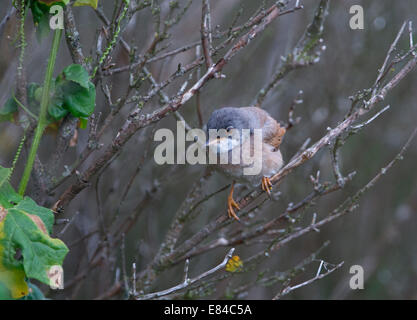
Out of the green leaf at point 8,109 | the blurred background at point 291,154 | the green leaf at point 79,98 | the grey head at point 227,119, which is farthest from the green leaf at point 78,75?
the grey head at point 227,119

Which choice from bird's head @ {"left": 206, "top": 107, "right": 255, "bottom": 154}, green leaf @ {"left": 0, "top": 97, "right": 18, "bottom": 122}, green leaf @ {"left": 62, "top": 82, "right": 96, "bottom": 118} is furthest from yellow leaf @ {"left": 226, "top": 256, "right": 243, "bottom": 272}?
green leaf @ {"left": 0, "top": 97, "right": 18, "bottom": 122}

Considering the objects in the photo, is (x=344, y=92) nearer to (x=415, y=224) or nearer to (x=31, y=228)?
(x=415, y=224)

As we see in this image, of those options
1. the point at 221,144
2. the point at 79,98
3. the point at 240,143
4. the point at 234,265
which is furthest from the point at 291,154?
the point at 79,98

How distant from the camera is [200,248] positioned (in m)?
3.13

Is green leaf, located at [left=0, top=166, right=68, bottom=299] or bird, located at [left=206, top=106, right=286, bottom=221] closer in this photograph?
green leaf, located at [left=0, top=166, right=68, bottom=299]

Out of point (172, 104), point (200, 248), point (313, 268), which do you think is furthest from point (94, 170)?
point (313, 268)

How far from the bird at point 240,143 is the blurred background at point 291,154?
37 centimetres

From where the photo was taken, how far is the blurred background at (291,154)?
152 inches

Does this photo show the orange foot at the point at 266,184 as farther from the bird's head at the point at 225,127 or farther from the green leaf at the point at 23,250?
the green leaf at the point at 23,250

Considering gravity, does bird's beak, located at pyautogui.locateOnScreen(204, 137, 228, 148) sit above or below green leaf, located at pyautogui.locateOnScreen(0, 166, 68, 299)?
above

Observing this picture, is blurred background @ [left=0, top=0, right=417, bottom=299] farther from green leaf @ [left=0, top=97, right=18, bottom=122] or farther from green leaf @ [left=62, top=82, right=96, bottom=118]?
green leaf @ [left=62, top=82, right=96, bottom=118]

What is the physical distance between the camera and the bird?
341 cm

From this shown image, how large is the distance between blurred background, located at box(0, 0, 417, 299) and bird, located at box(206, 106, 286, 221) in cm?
37
